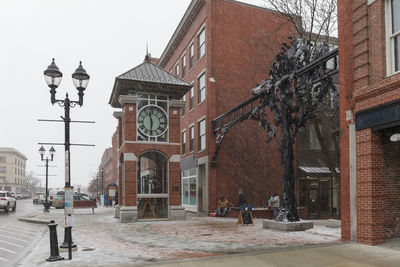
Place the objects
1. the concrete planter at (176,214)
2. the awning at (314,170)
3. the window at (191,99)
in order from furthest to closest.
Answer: the window at (191,99), the awning at (314,170), the concrete planter at (176,214)

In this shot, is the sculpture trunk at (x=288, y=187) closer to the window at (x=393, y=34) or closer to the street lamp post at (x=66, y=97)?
the window at (x=393, y=34)

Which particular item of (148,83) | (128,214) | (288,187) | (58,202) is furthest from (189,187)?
(58,202)

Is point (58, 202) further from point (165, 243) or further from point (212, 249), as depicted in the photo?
point (212, 249)

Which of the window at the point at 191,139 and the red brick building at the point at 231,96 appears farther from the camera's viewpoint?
the window at the point at 191,139

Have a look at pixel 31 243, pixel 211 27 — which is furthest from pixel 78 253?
pixel 211 27

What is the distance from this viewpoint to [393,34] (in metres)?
10.1

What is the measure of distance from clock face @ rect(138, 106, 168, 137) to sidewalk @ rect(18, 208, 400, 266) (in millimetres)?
6848

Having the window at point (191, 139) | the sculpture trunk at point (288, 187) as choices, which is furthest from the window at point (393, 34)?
the window at point (191, 139)

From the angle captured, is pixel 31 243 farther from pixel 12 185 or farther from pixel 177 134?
pixel 12 185

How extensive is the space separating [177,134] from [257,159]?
7.09 metres

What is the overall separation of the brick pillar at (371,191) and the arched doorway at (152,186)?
12.0m

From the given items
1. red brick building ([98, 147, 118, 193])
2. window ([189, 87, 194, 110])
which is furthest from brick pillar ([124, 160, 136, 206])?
red brick building ([98, 147, 118, 193])

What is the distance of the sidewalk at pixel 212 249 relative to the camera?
29.3 feet

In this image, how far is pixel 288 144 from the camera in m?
16.3
